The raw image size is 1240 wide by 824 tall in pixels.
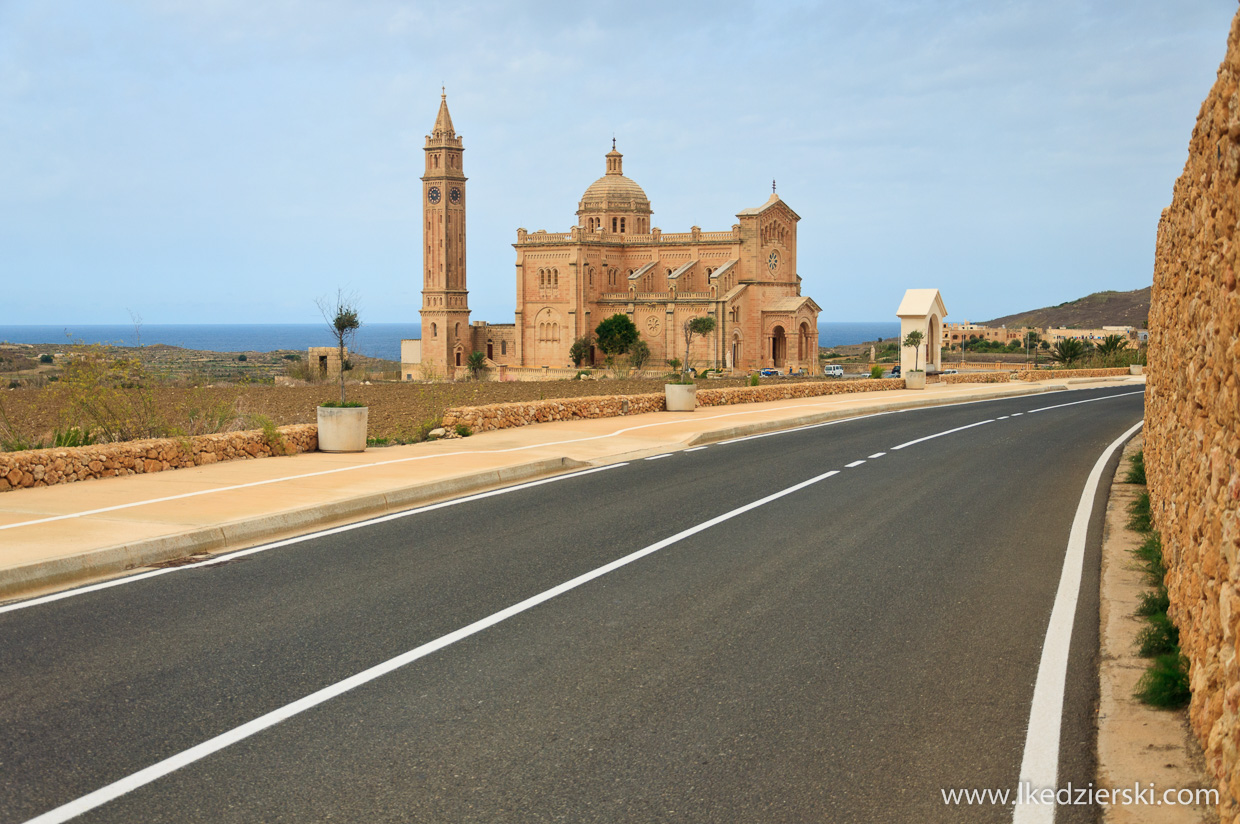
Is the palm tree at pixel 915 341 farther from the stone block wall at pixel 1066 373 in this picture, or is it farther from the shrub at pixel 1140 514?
the shrub at pixel 1140 514

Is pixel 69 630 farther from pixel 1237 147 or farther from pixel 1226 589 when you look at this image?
pixel 1237 147

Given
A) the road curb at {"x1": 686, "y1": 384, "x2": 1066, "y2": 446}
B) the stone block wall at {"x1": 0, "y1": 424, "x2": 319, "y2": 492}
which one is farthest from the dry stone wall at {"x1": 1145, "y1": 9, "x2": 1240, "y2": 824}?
the road curb at {"x1": 686, "y1": 384, "x2": 1066, "y2": 446}

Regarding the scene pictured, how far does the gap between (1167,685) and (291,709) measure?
481 centimetres

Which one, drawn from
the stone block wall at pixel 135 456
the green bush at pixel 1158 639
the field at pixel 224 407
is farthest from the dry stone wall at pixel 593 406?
the green bush at pixel 1158 639

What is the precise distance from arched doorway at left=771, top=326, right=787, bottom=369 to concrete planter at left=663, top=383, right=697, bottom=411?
60443 mm

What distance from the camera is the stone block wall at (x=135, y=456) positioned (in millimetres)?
11984

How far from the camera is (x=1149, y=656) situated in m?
6.51

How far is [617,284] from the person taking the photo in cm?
9538

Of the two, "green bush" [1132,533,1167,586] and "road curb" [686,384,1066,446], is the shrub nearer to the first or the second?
"green bush" [1132,533,1167,586]

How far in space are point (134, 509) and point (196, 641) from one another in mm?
4638

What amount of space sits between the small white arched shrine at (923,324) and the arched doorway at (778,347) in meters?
32.4

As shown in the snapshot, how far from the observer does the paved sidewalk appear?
8773 millimetres

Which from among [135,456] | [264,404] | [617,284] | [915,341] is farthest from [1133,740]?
[617,284]

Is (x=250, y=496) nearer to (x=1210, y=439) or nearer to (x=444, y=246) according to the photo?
(x=1210, y=439)
